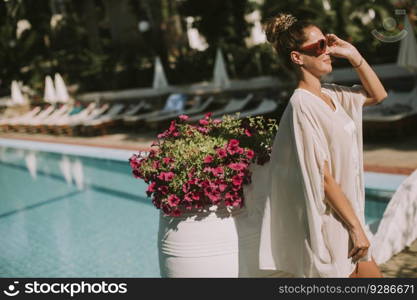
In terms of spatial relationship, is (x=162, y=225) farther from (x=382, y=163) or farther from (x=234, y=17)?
(x=234, y=17)

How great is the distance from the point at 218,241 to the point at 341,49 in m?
1.22

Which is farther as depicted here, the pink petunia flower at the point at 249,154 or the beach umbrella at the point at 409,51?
the beach umbrella at the point at 409,51

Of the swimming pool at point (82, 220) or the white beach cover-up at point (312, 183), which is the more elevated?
the white beach cover-up at point (312, 183)

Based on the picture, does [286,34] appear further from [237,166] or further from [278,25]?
[237,166]

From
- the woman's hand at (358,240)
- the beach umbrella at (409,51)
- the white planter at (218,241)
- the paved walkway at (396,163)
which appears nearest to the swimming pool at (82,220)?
the paved walkway at (396,163)

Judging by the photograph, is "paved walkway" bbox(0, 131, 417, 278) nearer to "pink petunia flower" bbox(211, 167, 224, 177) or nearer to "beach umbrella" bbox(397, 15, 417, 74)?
"beach umbrella" bbox(397, 15, 417, 74)

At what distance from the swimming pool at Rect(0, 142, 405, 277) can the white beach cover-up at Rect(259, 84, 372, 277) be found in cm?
326

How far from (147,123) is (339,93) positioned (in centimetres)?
1369

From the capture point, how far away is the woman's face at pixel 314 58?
2211 millimetres

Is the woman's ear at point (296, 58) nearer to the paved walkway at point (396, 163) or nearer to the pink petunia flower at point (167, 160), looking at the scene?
the pink petunia flower at point (167, 160)

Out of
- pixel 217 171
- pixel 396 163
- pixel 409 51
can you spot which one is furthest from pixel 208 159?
pixel 409 51

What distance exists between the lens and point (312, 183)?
2.17 meters

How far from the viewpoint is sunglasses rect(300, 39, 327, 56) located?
221cm

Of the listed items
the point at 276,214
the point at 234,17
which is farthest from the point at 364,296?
the point at 234,17
